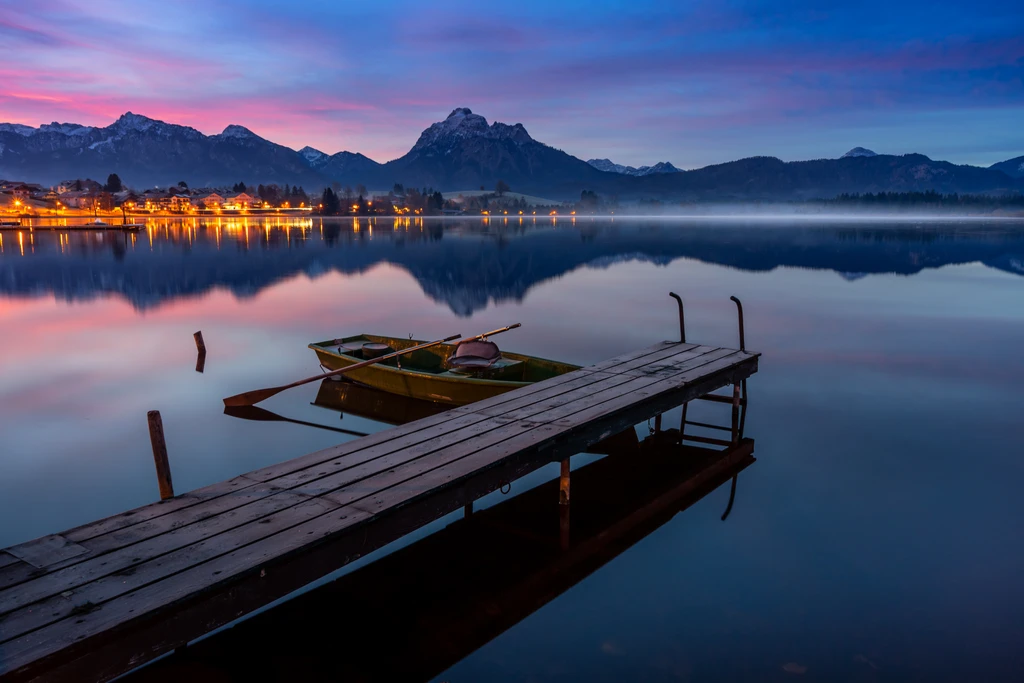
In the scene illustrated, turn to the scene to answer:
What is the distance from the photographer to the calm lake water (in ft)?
27.3

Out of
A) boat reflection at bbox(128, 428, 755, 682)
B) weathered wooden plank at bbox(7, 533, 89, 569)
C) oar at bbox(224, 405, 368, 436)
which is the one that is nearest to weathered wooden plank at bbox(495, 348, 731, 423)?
boat reflection at bbox(128, 428, 755, 682)

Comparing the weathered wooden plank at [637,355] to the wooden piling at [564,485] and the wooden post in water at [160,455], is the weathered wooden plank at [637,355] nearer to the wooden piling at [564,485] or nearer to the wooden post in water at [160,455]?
the wooden piling at [564,485]

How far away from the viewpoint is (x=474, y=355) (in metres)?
18.0

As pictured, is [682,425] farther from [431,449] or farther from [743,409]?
[431,449]

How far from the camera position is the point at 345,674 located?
24.1ft

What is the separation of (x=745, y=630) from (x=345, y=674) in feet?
16.5

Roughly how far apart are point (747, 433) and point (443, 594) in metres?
10.2

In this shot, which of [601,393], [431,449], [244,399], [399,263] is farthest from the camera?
[399,263]

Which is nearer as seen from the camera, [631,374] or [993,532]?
[993,532]

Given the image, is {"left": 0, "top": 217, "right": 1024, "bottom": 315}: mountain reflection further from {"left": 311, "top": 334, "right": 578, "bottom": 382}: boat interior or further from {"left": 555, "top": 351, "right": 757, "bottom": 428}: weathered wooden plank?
{"left": 555, "top": 351, "right": 757, "bottom": 428}: weathered wooden plank

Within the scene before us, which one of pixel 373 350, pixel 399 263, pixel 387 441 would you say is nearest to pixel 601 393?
pixel 387 441

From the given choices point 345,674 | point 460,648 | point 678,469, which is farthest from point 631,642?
point 678,469

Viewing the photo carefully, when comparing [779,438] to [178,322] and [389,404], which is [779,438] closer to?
[389,404]

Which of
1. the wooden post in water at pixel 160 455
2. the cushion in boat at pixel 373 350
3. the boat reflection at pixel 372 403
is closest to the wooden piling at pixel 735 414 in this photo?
the boat reflection at pixel 372 403
